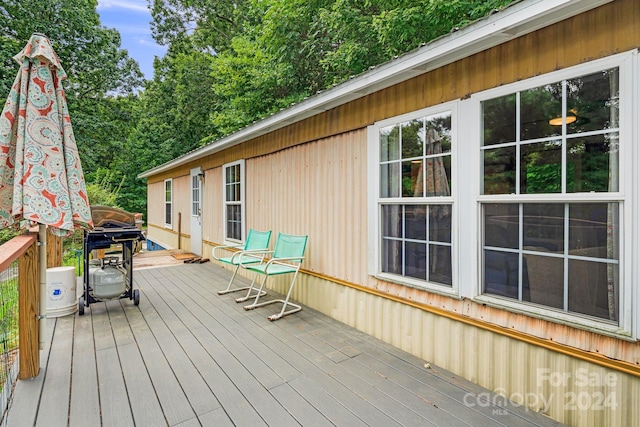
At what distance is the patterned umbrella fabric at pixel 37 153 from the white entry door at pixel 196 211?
5330 mm

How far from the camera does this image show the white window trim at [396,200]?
2521mm

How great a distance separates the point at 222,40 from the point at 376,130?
615 inches

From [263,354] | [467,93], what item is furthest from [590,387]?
[263,354]

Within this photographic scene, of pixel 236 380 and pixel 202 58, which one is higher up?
pixel 202 58

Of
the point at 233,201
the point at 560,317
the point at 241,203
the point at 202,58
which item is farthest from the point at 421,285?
the point at 202,58

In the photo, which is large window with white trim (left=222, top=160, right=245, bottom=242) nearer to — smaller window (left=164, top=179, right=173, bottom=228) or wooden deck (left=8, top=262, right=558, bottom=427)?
wooden deck (left=8, top=262, right=558, bottom=427)

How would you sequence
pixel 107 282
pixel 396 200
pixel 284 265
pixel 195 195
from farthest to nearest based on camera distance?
pixel 195 195
pixel 284 265
pixel 107 282
pixel 396 200

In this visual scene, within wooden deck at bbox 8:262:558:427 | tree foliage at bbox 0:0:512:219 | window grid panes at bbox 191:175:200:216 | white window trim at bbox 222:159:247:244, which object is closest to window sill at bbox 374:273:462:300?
wooden deck at bbox 8:262:558:427

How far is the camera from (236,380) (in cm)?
245

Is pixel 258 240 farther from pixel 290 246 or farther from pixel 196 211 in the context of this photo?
pixel 196 211

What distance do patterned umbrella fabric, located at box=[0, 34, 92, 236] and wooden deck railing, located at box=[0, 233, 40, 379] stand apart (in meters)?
0.23

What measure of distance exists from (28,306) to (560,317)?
3514mm

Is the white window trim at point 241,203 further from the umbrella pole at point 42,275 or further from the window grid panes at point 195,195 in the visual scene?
the umbrella pole at point 42,275

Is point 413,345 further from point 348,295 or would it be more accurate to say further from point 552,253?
point 552,253
